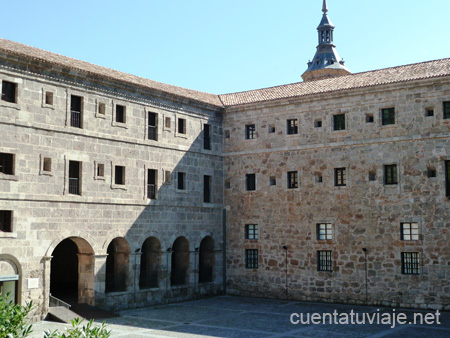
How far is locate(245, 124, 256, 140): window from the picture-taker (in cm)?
3261

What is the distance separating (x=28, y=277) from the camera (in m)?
23.3

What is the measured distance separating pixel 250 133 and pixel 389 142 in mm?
7995

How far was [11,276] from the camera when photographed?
22.6 metres

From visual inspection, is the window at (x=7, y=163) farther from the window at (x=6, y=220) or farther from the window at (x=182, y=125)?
the window at (x=182, y=125)

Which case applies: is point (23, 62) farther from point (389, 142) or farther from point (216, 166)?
point (389, 142)

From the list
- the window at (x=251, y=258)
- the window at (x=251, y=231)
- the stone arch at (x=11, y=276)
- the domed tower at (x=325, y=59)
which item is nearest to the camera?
the stone arch at (x=11, y=276)

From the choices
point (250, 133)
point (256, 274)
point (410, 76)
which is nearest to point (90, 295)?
point (256, 274)

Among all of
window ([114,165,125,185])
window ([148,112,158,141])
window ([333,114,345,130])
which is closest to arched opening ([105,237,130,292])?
window ([114,165,125,185])

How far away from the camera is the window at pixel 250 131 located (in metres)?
32.6

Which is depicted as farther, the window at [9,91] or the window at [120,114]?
the window at [120,114]

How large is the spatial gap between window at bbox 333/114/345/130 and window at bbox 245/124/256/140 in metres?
4.75

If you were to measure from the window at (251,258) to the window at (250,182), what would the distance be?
3.41 meters

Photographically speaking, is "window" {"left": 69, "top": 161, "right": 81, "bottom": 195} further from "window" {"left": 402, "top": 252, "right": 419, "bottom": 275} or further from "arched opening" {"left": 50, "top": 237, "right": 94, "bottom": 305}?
"window" {"left": 402, "top": 252, "right": 419, "bottom": 275}

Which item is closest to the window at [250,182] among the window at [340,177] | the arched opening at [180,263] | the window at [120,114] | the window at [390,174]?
the arched opening at [180,263]
